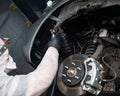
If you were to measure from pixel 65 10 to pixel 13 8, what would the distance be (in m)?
1.15

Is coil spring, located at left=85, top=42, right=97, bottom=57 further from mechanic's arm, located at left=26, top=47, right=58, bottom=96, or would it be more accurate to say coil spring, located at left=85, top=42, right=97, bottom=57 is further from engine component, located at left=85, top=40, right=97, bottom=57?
mechanic's arm, located at left=26, top=47, right=58, bottom=96

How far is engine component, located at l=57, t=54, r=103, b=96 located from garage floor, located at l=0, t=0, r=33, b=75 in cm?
104

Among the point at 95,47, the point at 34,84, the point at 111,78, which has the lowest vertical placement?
the point at 111,78

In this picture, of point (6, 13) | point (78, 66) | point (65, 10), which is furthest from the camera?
point (6, 13)

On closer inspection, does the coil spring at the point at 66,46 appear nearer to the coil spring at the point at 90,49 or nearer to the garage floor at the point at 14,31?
the coil spring at the point at 90,49

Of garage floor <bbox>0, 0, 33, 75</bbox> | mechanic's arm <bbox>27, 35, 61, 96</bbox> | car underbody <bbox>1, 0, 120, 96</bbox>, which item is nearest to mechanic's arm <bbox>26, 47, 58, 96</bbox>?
mechanic's arm <bbox>27, 35, 61, 96</bbox>

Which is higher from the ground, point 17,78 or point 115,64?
point 17,78

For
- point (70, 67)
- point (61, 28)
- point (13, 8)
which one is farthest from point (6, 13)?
point (70, 67)

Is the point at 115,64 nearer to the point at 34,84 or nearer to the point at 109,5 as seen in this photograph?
the point at 109,5

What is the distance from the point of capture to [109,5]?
148cm

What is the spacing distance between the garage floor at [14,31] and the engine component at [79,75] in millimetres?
1045

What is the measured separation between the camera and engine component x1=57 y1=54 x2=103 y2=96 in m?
1.45

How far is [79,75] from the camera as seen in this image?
1.50 metres

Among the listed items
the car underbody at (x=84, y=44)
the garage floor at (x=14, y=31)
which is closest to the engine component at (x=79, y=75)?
the car underbody at (x=84, y=44)
